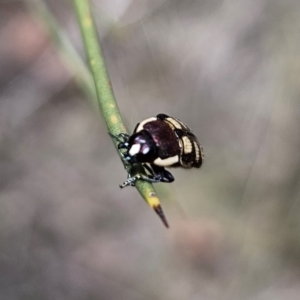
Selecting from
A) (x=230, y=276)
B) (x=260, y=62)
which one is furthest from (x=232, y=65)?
(x=230, y=276)

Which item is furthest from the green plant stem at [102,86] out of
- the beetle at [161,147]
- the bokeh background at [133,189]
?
Result: the bokeh background at [133,189]

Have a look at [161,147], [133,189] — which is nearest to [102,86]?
[161,147]

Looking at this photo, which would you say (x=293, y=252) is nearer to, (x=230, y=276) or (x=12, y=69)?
(x=230, y=276)

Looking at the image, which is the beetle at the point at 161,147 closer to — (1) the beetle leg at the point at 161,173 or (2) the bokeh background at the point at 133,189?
(1) the beetle leg at the point at 161,173

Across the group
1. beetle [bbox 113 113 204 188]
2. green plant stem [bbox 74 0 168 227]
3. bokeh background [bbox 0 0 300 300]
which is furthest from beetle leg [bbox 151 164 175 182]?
bokeh background [bbox 0 0 300 300]

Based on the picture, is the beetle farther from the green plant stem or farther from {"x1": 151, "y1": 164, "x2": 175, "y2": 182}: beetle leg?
the green plant stem
